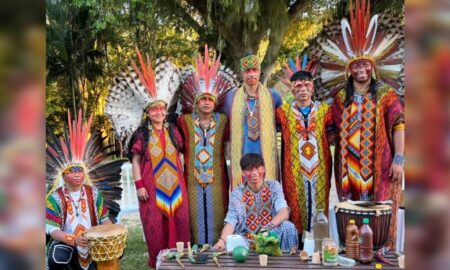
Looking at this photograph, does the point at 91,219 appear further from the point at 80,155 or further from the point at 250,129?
the point at 250,129

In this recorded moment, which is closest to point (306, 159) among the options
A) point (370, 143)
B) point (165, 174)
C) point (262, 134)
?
point (262, 134)

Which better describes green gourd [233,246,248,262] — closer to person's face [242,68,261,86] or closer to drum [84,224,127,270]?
drum [84,224,127,270]

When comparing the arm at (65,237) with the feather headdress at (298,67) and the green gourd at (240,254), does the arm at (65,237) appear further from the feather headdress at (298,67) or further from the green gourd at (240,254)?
the feather headdress at (298,67)

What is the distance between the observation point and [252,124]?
13.3ft

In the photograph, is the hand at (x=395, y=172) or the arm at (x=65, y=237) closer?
the arm at (x=65, y=237)

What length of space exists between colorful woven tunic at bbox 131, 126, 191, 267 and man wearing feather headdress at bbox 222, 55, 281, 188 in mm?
514

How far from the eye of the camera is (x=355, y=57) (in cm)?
400

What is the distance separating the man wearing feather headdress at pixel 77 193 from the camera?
3471 mm

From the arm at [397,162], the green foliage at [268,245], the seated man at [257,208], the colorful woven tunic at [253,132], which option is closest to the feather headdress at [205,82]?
the colorful woven tunic at [253,132]

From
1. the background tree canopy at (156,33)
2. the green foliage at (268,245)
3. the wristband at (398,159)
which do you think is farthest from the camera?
the background tree canopy at (156,33)

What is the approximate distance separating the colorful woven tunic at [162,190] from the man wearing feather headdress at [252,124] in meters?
0.51

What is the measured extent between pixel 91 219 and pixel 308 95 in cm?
201

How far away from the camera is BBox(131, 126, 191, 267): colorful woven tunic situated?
4.10 meters

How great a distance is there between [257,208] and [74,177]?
4.64ft
